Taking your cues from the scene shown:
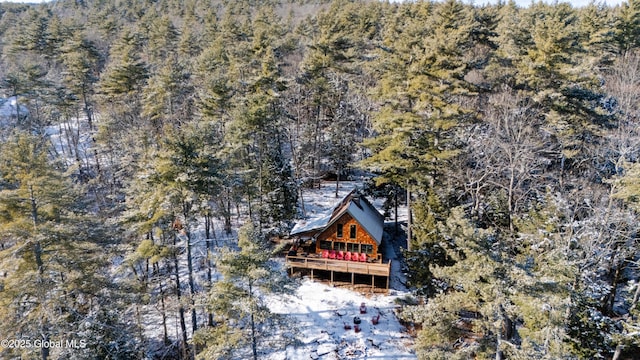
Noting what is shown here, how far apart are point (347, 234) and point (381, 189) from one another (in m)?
6.00

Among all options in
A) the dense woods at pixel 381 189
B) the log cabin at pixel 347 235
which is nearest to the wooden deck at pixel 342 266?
the log cabin at pixel 347 235

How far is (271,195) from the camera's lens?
25.0m

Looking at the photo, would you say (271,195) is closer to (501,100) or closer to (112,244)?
(112,244)

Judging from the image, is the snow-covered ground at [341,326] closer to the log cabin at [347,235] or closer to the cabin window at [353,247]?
the log cabin at [347,235]

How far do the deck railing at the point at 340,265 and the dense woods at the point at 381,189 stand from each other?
2.63 metres

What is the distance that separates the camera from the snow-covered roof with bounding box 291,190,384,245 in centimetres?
2275

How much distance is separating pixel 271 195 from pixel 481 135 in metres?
14.4

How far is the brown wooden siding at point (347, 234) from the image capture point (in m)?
22.8

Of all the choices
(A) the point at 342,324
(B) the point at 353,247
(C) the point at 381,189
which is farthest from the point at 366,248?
(C) the point at 381,189

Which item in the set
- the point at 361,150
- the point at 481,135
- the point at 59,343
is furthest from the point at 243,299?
the point at 361,150

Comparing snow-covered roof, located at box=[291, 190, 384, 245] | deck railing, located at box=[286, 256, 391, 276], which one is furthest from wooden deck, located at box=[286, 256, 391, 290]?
snow-covered roof, located at box=[291, 190, 384, 245]

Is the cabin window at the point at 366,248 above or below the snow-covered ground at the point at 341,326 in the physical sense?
above

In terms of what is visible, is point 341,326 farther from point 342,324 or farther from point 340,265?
point 340,265

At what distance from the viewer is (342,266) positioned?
2225cm
